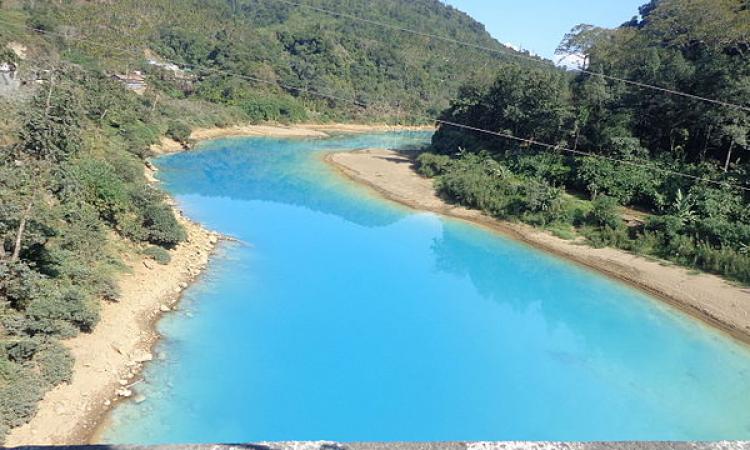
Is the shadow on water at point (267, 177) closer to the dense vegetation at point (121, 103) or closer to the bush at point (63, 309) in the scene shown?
the dense vegetation at point (121, 103)

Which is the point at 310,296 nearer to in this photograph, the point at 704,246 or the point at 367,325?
the point at 367,325

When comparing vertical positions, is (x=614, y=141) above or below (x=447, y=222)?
above

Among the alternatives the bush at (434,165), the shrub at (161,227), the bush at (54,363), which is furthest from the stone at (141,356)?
the bush at (434,165)

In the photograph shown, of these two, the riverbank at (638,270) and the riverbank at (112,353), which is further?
the riverbank at (638,270)

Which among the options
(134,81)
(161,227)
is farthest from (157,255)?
(134,81)

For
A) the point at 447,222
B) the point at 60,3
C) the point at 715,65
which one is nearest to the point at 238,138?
the point at 447,222

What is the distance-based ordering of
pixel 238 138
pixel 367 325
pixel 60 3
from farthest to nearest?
pixel 60 3 < pixel 238 138 < pixel 367 325

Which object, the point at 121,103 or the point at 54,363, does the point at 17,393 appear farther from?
the point at 121,103
